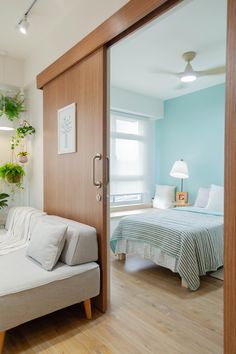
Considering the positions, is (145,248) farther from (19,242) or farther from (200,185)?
(200,185)

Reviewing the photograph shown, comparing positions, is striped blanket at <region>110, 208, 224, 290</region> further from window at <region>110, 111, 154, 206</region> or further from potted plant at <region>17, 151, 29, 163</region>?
potted plant at <region>17, 151, 29, 163</region>

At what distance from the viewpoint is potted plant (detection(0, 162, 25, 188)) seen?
3223mm

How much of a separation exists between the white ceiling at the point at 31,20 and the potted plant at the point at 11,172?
60.7 inches

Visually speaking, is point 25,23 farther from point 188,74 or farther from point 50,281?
point 50,281

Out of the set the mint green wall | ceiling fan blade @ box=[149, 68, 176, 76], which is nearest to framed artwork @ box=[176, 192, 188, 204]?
the mint green wall

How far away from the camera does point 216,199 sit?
3852mm

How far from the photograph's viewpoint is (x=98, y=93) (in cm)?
→ 215

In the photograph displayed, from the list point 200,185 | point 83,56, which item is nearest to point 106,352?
point 83,56

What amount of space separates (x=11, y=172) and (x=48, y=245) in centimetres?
167

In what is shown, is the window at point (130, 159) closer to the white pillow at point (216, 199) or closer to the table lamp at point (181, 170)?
the table lamp at point (181, 170)

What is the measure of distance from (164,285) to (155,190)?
2841 millimetres

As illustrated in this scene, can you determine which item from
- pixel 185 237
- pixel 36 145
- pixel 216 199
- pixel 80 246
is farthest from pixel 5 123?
pixel 216 199

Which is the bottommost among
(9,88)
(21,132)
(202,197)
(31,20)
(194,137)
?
(202,197)

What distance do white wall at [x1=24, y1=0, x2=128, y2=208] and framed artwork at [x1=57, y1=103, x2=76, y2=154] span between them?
2.06 ft
